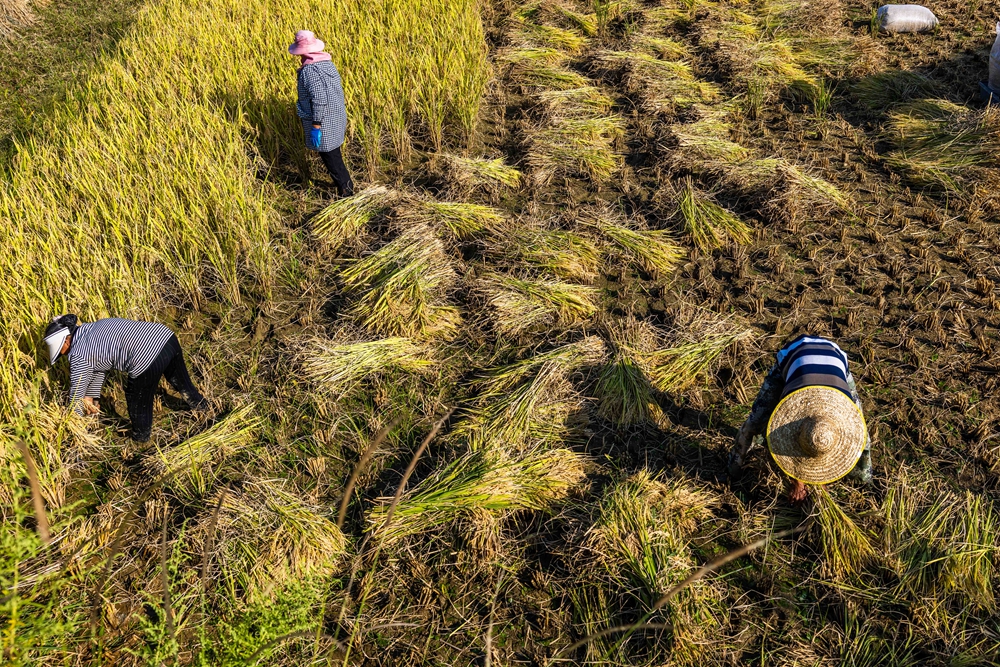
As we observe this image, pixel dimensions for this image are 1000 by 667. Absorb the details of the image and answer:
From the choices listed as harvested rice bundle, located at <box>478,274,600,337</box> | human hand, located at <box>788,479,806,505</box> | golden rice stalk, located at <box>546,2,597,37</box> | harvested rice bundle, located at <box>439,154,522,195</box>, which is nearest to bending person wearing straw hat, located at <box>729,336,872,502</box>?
human hand, located at <box>788,479,806,505</box>

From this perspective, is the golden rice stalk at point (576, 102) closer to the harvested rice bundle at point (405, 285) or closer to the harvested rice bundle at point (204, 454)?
the harvested rice bundle at point (405, 285)

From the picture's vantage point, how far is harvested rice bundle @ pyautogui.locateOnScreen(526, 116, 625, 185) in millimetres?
4168

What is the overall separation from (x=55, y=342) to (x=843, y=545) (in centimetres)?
295

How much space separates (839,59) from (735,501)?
14.1 feet

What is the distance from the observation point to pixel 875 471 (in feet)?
8.09

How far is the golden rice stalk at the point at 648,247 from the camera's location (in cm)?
346

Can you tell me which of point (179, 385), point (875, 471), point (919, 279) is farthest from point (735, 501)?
point (179, 385)

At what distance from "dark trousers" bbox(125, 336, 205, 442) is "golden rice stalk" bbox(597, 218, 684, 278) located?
2.27m

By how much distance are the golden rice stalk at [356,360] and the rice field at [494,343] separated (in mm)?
16

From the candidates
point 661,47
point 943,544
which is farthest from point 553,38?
point 943,544

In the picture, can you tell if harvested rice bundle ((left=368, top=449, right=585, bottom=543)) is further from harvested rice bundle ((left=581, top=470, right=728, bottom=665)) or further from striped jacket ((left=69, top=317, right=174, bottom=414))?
striped jacket ((left=69, top=317, right=174, bottom=414))

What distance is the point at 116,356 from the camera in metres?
2.54

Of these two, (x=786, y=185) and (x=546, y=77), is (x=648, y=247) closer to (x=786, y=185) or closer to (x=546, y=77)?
(x=786, y=185)

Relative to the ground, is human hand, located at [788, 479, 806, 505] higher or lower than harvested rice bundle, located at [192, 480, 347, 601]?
lower
